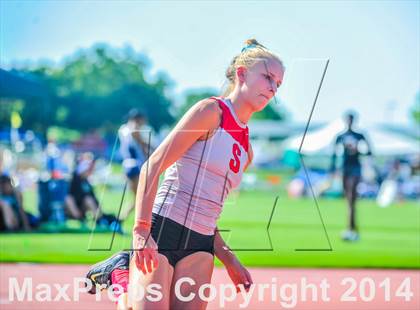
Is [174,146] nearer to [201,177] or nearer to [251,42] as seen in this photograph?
[201,177]

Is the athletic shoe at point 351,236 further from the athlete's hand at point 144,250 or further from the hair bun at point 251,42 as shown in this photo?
the athlete's hand at point 144,250

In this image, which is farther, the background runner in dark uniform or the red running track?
the background runner in dark uniform

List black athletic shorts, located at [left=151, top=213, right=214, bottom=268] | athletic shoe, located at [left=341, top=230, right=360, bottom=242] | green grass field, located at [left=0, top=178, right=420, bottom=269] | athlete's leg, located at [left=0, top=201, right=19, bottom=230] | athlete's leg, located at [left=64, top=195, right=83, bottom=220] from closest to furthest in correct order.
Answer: black athletic shorts, located at [left=151, top=213, right=214, bottom=268]
green grass field, located at [left=0, top=178, right=420, bottom=269]
athletic shoe, located at [left=341, top=230, right=360, bottom=242]
athlete's leg, located at [left=0, top=201, right=19, bottom=230]
athlete's leg, located at [left=64, top=195, right=83, bottom=220]

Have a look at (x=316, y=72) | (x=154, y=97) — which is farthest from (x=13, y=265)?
(x=154, y=97)

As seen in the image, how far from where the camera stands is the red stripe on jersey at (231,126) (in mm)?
4533

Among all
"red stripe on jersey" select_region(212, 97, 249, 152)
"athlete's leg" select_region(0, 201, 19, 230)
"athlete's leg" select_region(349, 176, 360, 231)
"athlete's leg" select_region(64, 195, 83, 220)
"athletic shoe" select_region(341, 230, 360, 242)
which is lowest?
"athlete's leg" select_region(64, 195, 83, 220)

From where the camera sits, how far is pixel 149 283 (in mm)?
4348

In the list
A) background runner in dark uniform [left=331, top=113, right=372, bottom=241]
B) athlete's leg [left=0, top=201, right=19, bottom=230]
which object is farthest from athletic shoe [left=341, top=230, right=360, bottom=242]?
athlete's leg [left=0, top=201, right=19, bottom=230]

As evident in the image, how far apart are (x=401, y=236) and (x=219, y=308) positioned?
33.2 feet

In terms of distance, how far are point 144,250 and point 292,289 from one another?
5.06m

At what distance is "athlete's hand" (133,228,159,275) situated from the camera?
14.0 feet

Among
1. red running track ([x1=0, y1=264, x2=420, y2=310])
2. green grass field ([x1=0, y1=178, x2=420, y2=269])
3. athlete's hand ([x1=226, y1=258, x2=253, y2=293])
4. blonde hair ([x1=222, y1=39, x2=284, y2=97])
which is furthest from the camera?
green grass field ([x1=0, y1=178, x2=420, y2=269])

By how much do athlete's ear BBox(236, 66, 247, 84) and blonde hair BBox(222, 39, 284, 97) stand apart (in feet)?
0.06

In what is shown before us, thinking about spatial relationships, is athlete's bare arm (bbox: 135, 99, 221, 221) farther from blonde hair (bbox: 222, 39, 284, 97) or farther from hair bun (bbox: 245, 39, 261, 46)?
hair bun (bbox: 245, 39, 261, 46)
